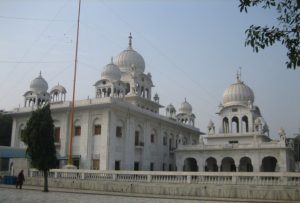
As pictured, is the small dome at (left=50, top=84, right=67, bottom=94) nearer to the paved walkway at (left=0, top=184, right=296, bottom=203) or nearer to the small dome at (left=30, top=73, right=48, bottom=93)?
the small dome at (left=30, top=73, right=48, bottom=93)

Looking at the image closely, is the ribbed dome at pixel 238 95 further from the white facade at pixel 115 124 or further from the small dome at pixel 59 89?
the small dome at pixel 59 89

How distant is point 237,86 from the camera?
4834 centimetres

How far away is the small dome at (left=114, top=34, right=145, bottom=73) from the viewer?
46844 mm

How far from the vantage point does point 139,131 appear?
1516 inches

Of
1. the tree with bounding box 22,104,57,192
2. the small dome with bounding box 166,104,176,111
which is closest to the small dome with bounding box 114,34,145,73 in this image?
the small dome with bounding box 166,104,176,111

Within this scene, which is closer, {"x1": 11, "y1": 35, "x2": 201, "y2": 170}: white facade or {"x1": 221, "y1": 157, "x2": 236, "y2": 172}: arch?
{"x1": 11, "y1": 35, "x2": 201, "y2": 170}: white facade

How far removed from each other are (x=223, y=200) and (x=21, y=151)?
883 inches

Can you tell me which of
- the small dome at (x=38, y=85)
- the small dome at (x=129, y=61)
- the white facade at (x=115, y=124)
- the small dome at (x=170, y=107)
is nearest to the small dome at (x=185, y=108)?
the small dome at (x=170, y=107)

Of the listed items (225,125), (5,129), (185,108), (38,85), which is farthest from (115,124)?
(185,108)

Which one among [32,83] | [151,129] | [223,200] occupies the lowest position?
[223,200]

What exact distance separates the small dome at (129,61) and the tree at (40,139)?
82.8 ft

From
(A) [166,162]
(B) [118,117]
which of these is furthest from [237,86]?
(B) [118,117]

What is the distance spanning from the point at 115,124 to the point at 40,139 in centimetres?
1314

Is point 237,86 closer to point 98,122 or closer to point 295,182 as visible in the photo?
point 98,122
